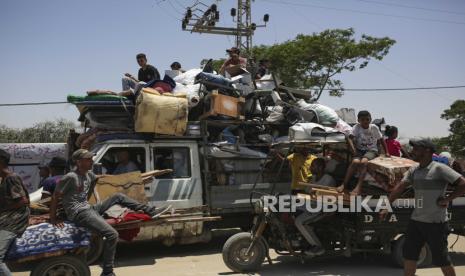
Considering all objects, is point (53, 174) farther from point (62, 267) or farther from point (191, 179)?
point (191, 179)

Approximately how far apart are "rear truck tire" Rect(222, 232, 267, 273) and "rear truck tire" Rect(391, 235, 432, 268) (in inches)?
71.4

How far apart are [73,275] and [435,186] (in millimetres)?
3856

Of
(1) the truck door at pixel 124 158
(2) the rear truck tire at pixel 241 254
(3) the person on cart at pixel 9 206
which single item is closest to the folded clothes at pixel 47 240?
(3) the person on cart at pixel 9 206

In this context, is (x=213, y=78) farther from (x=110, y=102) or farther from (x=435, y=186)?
(x=435, y=186)

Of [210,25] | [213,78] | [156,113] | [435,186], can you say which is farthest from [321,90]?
[435,186]

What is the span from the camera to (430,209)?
4469mm

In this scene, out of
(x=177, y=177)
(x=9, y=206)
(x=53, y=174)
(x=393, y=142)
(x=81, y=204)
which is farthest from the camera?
(x=393, y=142)

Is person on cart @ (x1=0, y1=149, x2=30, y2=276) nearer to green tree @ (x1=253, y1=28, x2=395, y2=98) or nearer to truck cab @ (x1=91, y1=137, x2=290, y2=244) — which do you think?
truck cab @ (x1=91, y1=137, x2=290, y2=244)

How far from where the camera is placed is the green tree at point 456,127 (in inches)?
966

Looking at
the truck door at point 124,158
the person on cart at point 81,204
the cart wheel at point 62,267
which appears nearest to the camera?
the cart wheel at point 62,267

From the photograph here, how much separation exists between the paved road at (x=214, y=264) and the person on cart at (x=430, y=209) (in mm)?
1448

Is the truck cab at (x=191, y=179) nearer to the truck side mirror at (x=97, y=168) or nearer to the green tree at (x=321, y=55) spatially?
the truck side mirror at (x=97, y=168)

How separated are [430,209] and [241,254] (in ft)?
7.92

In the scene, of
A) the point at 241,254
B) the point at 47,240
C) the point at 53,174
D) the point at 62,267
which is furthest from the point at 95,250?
the point at 241,254
